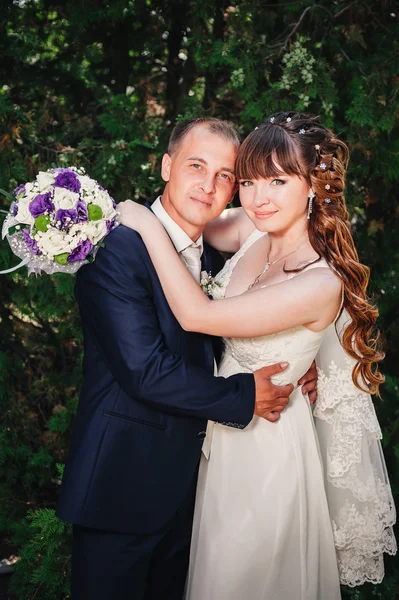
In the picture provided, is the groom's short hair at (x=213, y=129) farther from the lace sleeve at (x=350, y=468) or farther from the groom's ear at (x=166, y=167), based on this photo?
the lace sleeve at (x=350, y=468)

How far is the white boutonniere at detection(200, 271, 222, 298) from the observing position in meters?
3.23

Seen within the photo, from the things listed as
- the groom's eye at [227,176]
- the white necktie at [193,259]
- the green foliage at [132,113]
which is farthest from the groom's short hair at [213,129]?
the green foliage at [132,113]

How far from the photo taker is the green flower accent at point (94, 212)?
8.59 feet

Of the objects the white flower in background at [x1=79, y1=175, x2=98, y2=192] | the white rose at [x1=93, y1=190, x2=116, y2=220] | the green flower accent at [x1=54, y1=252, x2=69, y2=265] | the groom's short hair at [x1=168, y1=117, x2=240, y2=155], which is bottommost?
the green flower accent at [x1=54, y1=252, x2=69, y2=265]

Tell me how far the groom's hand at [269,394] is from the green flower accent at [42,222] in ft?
3.42

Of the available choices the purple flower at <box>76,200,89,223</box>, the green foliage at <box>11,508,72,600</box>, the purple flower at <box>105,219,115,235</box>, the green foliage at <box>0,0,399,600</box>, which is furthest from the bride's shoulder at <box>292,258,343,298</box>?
the green foliage at <box>11,508,72,600</box>

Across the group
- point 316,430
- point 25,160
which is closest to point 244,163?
point 316,430

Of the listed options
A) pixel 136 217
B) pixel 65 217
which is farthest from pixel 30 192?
pixel 136 217

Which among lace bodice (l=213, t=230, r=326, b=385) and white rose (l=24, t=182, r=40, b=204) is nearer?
white rose (l=24, t=182, r=40, b=204)

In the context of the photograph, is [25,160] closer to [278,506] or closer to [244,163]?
[244,163]

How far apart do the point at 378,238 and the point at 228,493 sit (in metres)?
2.54

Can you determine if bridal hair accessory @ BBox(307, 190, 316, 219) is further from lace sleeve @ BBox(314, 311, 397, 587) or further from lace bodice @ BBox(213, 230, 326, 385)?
lace sleeve @ BBox(314, 311, 397, 587)

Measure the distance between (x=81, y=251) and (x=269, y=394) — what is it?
0.96 m

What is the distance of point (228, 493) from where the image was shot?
9.78 feet
